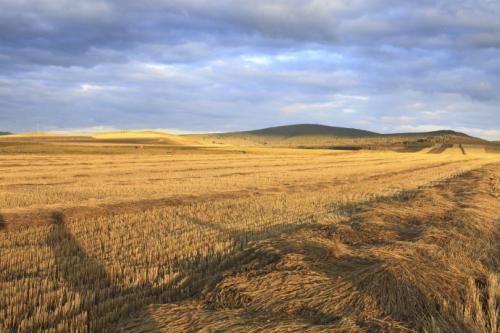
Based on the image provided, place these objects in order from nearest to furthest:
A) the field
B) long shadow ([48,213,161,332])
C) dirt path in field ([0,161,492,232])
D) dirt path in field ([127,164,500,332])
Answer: dirt path in field ([127,164,500,332]) < the field < long shadow ([48,213,161,332]) < dirt path in field ([0,161,492,232])

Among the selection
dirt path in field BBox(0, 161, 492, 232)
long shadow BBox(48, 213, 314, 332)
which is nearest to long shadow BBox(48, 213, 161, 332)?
long shadow BBox(48, 213, 314, 332)

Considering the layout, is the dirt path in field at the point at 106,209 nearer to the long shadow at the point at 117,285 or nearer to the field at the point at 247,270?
the field at the point at 247,270

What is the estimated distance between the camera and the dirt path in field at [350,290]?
4.95 metres

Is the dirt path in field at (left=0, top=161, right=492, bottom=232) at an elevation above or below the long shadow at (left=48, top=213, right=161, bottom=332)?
below

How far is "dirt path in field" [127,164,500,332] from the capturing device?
4945mm

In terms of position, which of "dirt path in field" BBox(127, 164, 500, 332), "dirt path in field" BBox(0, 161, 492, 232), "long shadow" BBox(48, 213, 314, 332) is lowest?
"dirt path in field" BBox(0, 161, 492, 232)

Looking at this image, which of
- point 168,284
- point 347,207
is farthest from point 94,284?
point 347,207

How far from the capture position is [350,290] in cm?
586

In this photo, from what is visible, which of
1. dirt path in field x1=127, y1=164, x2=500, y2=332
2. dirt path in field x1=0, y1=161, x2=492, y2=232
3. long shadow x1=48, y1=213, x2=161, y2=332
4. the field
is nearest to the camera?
dirt path in field x1=127, y1=164, x2=500, y2=332

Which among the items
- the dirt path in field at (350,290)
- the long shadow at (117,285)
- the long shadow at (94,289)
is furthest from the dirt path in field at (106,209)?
the dirt path in field at (350,290)

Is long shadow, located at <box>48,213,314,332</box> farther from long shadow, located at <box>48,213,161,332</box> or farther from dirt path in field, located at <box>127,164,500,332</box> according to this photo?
dirt path in field, located at <box>127,164,500,332</box>

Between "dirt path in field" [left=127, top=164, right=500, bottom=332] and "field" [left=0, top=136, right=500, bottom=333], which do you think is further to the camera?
"field" [left=0, top=136, right=500, bottom=333]

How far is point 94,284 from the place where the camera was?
6.69 metres

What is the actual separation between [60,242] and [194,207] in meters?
5.86
